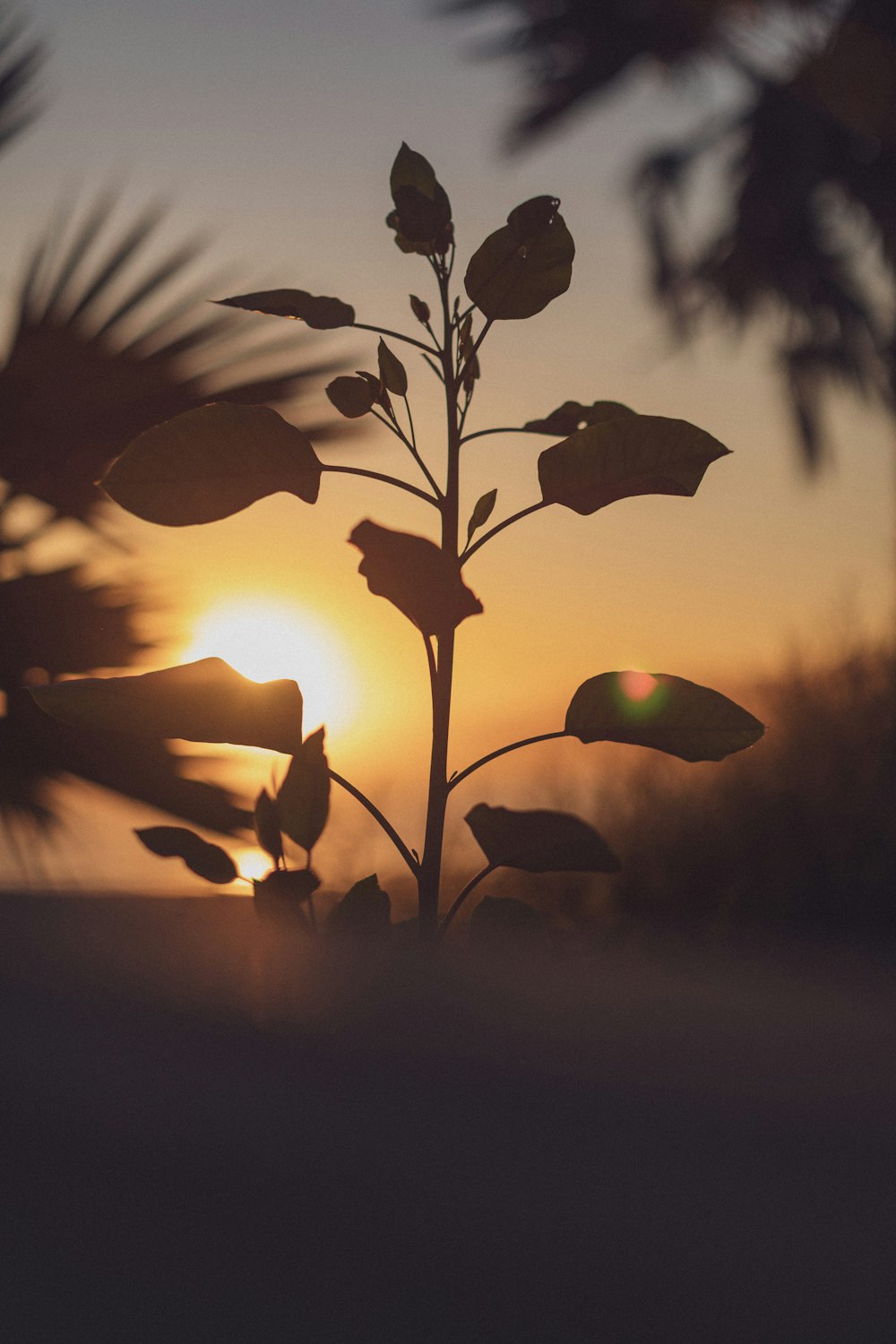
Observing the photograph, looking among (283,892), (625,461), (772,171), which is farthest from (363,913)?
(772,171)

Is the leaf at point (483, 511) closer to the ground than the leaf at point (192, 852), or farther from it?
farther from it

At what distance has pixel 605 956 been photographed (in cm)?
49

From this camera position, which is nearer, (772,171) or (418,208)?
(418,208)

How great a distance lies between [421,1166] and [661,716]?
255 millimetres

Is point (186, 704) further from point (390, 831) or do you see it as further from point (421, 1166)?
point (421, 1166)

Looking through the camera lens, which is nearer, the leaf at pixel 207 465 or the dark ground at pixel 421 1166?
the dark ground at pixel 421 1166

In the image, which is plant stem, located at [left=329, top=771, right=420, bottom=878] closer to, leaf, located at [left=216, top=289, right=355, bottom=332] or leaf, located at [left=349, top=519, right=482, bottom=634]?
leaf, located at [left=349, top=519, right=482, bottom=634]

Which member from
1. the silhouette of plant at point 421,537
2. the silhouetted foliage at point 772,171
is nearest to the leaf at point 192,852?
the silhouette of plant at point 421,537

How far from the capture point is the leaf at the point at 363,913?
518 millimetres

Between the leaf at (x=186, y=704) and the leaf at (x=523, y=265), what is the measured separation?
226mm

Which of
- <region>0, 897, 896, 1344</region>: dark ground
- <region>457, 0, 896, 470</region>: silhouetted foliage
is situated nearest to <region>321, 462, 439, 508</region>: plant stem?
<region>0, 897, 896, 1344</region>: dark ground

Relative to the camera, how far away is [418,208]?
512 millimetres

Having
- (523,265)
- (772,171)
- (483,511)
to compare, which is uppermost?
(772,171)

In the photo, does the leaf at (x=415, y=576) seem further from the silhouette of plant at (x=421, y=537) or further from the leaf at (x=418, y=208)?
the leaf at (x=418, y=208)
